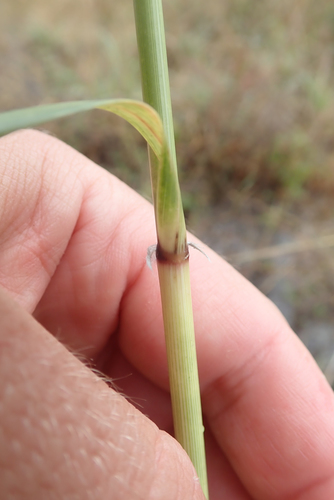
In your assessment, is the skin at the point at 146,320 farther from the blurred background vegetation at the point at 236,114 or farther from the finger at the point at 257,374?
the blurred background vegetation at the point at 236,114

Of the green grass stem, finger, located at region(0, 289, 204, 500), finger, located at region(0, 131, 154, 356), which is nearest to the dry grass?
finger, located at region(0, 131, 154, 356)

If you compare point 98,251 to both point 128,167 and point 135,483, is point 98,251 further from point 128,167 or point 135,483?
point 128,167

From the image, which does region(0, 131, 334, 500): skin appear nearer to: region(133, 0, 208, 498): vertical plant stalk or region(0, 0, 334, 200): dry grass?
region(133, 0, 208, 498): vertical plant stalk

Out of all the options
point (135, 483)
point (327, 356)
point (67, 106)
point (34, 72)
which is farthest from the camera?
point (34, 72)

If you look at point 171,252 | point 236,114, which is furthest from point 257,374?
point 236,114

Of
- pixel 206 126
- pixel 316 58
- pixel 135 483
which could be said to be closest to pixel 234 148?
pixel 206 126

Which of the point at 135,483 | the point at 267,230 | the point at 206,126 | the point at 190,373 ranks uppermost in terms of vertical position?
A: the point at 206,126

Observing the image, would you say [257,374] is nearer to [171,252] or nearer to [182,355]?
[182,355]
